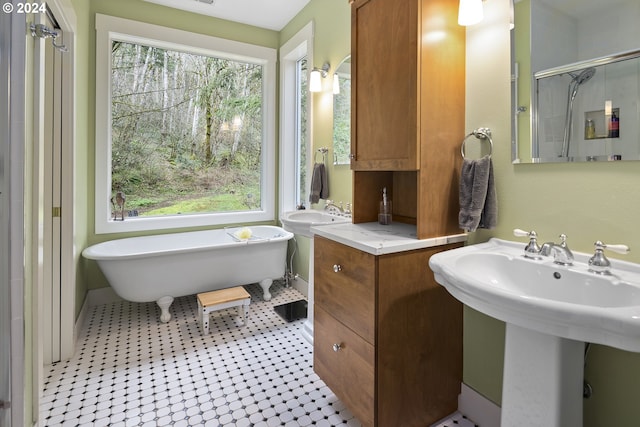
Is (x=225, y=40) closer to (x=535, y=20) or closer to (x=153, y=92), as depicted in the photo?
(x=153, y=92)

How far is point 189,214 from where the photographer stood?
3531mm

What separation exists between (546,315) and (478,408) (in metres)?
1.07

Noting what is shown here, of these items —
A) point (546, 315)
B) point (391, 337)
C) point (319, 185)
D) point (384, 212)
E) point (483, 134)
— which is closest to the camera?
point (546, 315)

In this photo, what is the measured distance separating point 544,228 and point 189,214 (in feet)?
10.3

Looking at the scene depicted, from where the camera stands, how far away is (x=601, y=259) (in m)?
1.12

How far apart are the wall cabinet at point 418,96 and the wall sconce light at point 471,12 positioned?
11cm

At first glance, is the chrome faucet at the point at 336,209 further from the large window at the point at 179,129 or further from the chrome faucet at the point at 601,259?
the chrome faucet at the point at 601,259

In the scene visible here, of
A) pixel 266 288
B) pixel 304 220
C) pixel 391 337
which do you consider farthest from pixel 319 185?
pixel 391 337

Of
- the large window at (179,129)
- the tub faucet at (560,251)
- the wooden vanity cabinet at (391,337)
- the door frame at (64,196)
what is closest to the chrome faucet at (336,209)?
the wooden vanity cabinet at (391,337)

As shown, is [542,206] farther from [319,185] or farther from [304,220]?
[319,185]

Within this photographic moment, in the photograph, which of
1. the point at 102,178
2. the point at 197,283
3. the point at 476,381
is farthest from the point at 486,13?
the point at 102,178

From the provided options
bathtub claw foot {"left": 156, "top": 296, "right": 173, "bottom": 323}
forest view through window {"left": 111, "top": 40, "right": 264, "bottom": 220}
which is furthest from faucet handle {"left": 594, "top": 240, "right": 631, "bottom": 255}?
forest view through window {"left": 111, "top": 40, "right": 264, "bottom": 220}

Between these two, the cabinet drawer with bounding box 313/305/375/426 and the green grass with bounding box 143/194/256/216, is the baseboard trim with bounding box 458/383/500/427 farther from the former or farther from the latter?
the green grass with bounding box 143/194/256/216

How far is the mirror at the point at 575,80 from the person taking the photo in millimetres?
1112
